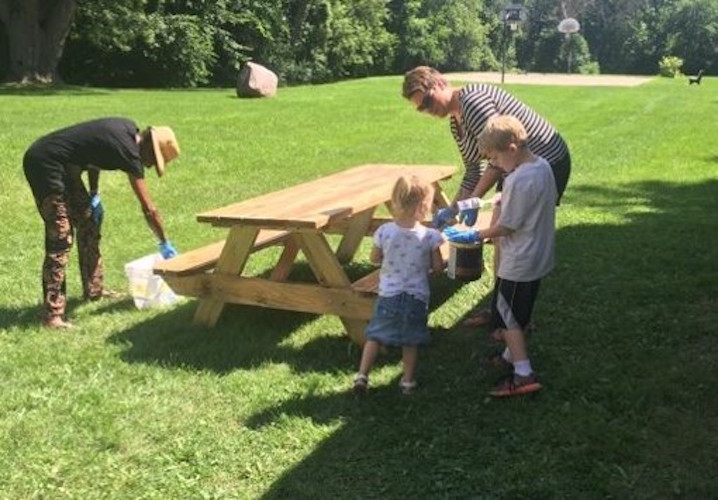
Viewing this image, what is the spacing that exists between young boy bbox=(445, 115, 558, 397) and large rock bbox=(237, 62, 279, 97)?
19482 millimetres

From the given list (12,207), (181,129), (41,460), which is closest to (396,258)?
(41,460)

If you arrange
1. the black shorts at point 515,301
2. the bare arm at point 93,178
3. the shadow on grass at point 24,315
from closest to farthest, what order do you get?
1. the black shorts at point 515,301
2. the shadow on grass at point 24,315
3. the bare arm at point 93,178

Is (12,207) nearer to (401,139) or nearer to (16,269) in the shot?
(16,269)

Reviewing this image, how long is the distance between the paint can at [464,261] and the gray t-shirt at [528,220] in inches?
29.4

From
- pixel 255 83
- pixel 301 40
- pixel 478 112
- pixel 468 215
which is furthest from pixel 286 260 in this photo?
pixel 301 40

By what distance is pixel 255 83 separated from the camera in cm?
2309

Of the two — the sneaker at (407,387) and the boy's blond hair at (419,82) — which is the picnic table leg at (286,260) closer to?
the boy's blond hair at (419,82)

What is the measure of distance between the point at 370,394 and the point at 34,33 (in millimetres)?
26468

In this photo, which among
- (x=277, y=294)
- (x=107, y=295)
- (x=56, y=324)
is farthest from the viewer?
(x=107, y=295)

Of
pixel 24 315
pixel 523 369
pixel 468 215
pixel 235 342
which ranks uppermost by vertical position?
pixel 468 215

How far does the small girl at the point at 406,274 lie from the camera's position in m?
4.27

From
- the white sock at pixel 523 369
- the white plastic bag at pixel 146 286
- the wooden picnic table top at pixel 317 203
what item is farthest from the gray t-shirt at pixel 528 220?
the white plastic bag at pixel 146 286

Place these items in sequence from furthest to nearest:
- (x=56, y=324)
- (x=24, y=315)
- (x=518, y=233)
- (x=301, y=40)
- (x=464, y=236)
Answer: (x=301, y=40), (x=24, y=315), (x=56, y=324), (x=464, y=236), (x=518, y=233)

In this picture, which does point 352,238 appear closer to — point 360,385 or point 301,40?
point 360,385
